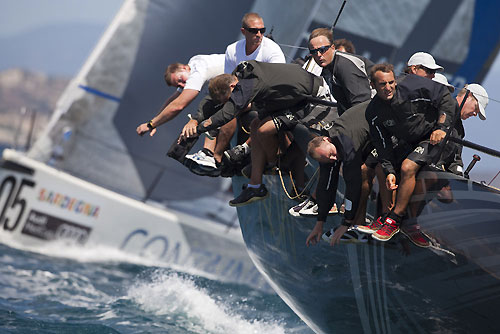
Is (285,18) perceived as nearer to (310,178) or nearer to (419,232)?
(310,178)

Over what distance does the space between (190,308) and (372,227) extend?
2.20m

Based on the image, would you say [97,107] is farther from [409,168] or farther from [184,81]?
[409,168]

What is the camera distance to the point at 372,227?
2.83 metres

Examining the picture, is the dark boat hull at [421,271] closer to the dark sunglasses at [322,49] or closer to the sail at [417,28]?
the dark sunglasses at [322,49]

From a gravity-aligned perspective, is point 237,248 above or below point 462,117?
below

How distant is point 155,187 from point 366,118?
549 cm

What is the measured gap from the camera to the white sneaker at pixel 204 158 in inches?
144

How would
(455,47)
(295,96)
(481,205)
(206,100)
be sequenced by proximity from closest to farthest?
(481,205)
(295,96)
(206,100)
(455,47)

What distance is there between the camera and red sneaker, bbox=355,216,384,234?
9.18 feet

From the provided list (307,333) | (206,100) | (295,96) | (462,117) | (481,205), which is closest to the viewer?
(481,205)

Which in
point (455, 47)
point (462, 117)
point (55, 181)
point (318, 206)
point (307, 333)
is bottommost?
point (55, 181)

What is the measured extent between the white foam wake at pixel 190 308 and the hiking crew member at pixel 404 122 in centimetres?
180

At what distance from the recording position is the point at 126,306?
4746mm

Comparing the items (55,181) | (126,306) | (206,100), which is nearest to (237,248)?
(55,181)
